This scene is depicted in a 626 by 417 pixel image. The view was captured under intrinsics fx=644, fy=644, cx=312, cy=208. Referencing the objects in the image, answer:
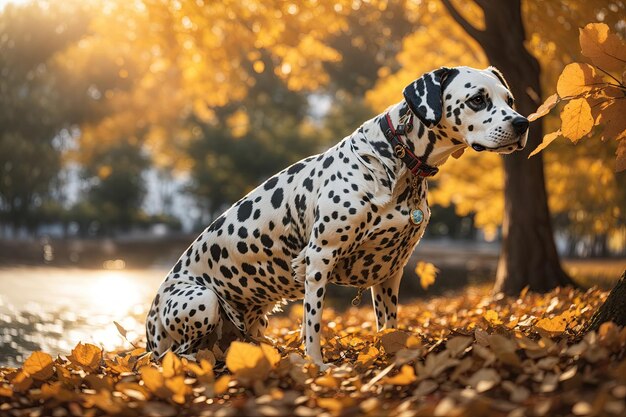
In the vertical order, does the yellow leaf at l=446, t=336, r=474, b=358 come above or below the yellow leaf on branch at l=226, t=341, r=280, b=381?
below

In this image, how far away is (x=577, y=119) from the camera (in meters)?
3.94

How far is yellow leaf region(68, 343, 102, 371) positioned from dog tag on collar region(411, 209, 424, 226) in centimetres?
233

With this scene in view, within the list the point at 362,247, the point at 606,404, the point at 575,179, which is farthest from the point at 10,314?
the point at 575,179

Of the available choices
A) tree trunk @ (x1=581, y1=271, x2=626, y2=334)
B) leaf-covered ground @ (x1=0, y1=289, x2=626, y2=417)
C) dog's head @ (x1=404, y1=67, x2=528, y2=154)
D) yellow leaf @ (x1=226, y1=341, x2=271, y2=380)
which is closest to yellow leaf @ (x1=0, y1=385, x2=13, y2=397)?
leaf-covered ground @ (x1=0, y1=289, x2=626, y2=417)

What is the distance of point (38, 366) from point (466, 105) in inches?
123

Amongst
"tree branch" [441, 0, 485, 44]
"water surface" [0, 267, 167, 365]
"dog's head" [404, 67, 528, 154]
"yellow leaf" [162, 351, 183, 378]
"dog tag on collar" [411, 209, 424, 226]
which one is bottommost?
"water surface" [0, 267, 167, 365]

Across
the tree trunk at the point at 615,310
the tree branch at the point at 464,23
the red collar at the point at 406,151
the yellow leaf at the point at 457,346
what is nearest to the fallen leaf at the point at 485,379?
the yellow leaf at the point at 457,346

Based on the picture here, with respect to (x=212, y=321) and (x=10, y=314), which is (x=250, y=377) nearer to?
(x=212, y=321)

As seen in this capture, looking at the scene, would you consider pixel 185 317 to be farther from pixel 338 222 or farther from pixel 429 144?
pixel 429 144

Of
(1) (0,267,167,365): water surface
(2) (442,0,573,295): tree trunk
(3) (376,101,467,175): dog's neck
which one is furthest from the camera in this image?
(2) (442,0,573,295): tree trunk

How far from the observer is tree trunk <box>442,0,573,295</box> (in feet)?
29.4

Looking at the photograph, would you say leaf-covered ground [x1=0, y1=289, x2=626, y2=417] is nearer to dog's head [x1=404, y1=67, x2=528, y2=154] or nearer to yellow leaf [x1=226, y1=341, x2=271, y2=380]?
yellow leaf [x1=226, y1=341, x2=271, y2=380]

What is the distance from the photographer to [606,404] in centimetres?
245

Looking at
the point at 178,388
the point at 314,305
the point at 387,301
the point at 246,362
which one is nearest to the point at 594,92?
the point at 387,301
